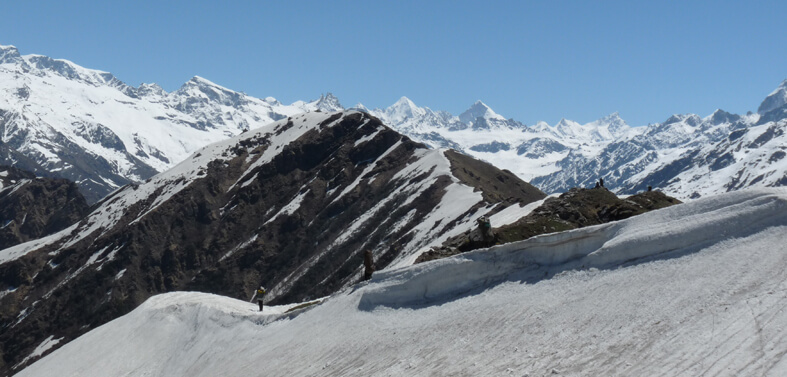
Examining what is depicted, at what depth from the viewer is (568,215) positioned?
175 feet

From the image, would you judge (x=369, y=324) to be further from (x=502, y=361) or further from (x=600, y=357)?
(x=600, y=357)

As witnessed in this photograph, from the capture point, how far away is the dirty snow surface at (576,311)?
2156 cm

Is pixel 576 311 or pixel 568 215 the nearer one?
pixel 576 311

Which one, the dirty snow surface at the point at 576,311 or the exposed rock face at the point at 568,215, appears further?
the exposed rock face at the point at 568,215

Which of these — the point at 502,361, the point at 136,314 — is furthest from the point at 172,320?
the point at 502,361

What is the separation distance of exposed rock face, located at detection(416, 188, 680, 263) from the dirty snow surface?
8351 millimetres

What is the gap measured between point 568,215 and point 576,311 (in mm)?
28213

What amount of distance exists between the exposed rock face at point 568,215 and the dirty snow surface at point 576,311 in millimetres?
8351

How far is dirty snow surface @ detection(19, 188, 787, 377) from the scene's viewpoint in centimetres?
2156

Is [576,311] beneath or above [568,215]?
beneath

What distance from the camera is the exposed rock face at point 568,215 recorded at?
44.7 m

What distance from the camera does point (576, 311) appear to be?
25766mm

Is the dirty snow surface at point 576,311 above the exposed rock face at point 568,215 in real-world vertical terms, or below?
below

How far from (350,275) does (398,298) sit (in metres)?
125
